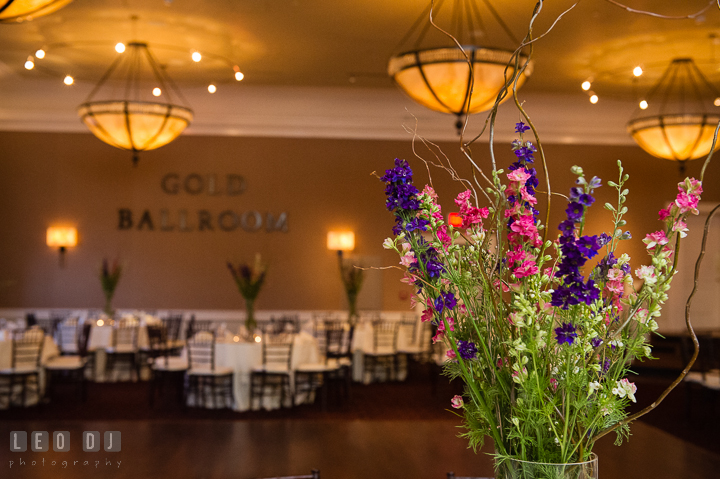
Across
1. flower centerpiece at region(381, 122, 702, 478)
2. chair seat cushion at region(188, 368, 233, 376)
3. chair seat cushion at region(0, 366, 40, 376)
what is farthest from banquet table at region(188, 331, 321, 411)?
flower centerpiece at region(381, 122, 702, 478)

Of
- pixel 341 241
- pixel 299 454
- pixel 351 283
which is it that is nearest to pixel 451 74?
pixel 299 454

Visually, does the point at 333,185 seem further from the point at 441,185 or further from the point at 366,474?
the point at 366,474

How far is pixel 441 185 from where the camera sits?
35.7 ft

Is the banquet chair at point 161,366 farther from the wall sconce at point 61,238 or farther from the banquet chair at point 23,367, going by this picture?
the wall sconce at point 61,238

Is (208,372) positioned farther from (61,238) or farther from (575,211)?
(575,211)

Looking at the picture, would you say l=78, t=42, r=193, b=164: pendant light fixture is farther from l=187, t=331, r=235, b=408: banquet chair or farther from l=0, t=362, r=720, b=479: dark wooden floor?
l=0, t=362, r=720, b=479: dark wooden floor

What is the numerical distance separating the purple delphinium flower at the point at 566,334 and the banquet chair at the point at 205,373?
659 centimetres

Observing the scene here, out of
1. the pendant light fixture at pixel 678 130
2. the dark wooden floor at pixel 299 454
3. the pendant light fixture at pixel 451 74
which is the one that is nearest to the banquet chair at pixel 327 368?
the dark wooden floor at pixel 299 454

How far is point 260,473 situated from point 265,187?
273 inches

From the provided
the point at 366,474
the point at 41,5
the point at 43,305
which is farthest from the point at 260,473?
the point at 43,305

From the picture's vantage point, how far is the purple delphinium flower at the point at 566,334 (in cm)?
106

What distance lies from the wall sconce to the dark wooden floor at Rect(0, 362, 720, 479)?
10.6 ft

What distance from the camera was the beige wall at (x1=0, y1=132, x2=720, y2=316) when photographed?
10.6 metres

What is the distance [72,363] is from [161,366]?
1211mm
